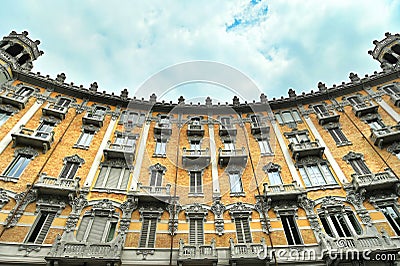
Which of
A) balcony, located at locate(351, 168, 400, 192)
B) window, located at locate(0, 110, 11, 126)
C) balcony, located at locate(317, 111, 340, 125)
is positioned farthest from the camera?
balcony, located at locate(317, 111, 340, 125)

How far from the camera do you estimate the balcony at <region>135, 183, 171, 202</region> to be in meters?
16.5

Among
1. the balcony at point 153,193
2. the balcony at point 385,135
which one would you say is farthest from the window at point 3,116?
the balcony at point 385,135

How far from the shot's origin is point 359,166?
18.4m

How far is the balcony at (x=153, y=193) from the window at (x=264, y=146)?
848 centimetres

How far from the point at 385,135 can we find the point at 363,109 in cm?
420

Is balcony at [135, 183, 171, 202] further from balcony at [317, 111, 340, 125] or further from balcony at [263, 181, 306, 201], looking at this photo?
balcony at [317, 111, 340, 125]

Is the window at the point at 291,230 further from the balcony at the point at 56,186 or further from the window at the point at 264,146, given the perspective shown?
the balcony at the point at 56,186

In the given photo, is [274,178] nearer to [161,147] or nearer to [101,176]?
[161,147]

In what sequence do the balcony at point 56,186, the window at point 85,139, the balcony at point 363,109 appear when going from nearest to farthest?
the balcony at point 56,186, the window at point 85,139, the balcony at point 363,109

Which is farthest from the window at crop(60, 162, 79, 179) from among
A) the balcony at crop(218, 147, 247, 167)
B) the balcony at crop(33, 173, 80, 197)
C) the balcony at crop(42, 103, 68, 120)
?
the balcony at crop(218, 147, 247, 167)

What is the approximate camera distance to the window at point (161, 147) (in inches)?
836

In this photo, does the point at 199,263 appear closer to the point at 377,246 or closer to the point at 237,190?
the point at 237,190

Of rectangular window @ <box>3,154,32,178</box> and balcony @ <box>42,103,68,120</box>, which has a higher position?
balcony @ <box>42,103,68,120</box>

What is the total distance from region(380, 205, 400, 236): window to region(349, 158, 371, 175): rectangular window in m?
2.83
